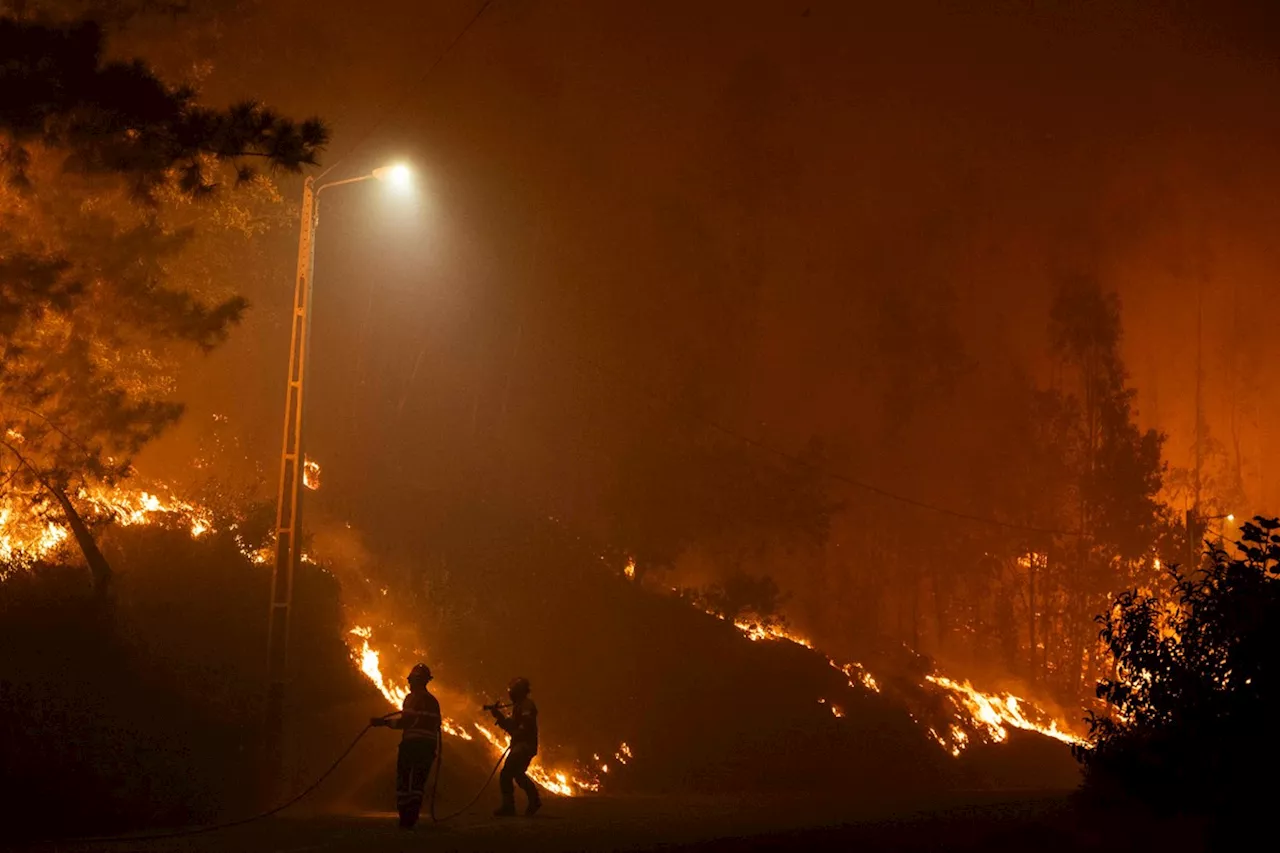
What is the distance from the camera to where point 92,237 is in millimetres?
17156

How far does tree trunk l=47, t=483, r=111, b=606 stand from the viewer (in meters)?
16.8

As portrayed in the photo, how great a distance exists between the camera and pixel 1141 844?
11945 millimetres

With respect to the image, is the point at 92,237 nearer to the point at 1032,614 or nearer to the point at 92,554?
the point at 92,554

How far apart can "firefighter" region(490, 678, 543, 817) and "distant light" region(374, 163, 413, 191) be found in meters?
7.62

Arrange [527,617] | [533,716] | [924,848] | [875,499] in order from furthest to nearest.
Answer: [875,499] → [527,617] → [533,716] → [924,848]

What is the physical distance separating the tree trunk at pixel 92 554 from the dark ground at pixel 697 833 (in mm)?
6019

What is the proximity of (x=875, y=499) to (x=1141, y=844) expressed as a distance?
50.1 meters

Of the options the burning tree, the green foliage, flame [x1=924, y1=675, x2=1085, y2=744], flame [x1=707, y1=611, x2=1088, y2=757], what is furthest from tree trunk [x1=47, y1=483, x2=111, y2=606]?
flame [x1=924, y1=675, x2=1085, y2=744]

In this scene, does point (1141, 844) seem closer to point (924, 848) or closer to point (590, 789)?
point (924, 848)

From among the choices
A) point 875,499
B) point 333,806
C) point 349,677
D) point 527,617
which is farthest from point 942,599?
point 333,806

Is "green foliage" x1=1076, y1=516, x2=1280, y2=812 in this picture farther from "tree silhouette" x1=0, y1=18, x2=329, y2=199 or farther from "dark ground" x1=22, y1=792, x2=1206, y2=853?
"tree silhouette" x1=0, y1=18, x2=329, y2=199

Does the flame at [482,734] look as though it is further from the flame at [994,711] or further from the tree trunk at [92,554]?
the flame at [994,711]

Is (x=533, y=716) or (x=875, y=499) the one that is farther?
(x=875, y=499)

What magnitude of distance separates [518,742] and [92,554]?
26.5ft
